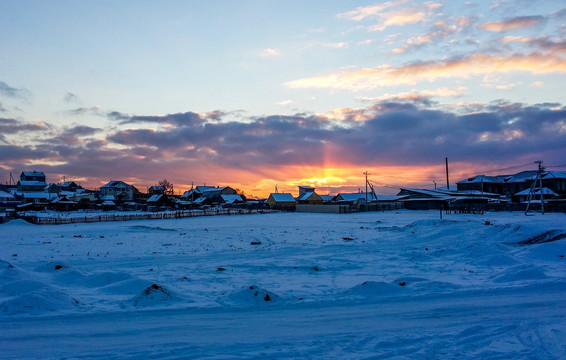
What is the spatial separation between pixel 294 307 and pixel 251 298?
1.10 metres

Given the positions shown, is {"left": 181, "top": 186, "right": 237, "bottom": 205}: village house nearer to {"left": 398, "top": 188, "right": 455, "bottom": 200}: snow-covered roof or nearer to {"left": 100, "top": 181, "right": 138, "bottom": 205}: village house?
{"left": 100, "top": 181, "right": 138, "bottom": 205}: village house

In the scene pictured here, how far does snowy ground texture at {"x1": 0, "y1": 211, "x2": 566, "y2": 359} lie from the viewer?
21.5ft

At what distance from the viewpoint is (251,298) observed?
9625mm

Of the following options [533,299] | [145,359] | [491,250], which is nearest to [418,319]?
[533,299]

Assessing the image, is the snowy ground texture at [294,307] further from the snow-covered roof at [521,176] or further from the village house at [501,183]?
the snow-covered roof at [521,176]

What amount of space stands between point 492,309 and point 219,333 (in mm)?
5904

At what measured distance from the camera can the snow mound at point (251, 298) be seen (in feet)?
31.0

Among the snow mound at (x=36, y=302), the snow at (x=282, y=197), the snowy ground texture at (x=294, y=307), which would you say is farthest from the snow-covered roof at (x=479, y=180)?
the snow mound at (x=36, y=302)

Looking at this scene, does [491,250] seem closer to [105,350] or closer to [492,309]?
[492,309]

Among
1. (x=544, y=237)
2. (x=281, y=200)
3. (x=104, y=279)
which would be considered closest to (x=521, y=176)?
(x=281, y=200)

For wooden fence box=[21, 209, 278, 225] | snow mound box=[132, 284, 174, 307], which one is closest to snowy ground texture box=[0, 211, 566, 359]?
snow mound box=[132, 284, 174, 307]

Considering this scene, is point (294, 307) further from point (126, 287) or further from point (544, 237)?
point (544, 237)

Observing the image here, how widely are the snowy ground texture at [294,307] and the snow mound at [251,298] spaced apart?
0.09ft

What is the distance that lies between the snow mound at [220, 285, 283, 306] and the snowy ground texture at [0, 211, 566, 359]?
29 mm
